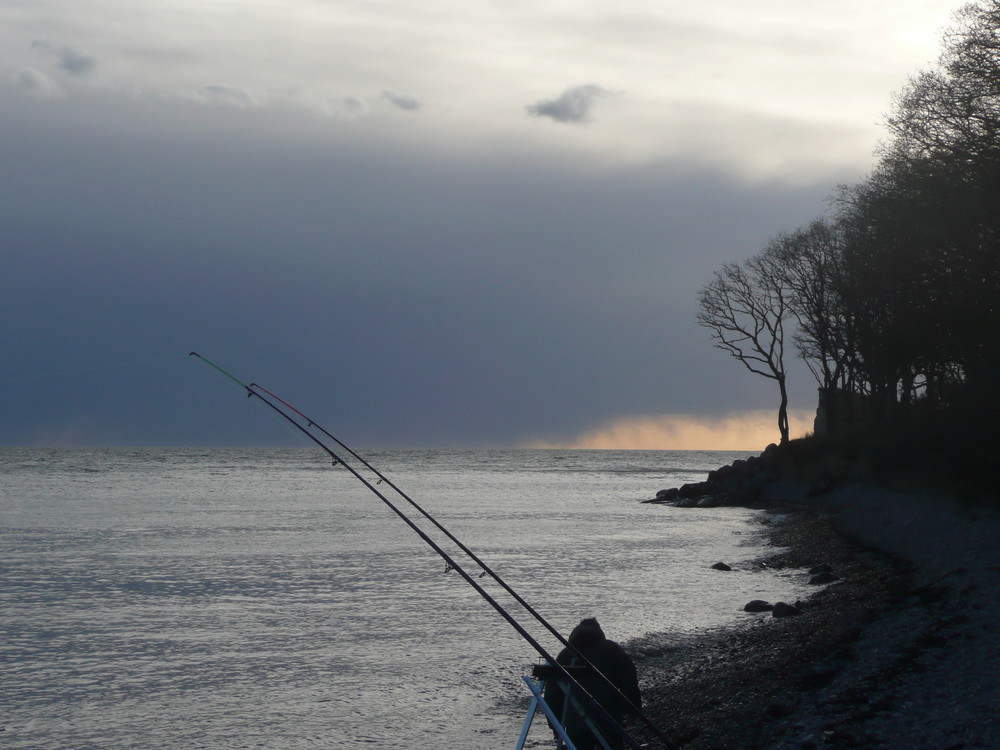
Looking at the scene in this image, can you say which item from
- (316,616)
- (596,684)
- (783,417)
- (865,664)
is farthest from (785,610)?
(783,417)

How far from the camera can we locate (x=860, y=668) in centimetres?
1109

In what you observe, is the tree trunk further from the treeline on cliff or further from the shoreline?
the shoreline

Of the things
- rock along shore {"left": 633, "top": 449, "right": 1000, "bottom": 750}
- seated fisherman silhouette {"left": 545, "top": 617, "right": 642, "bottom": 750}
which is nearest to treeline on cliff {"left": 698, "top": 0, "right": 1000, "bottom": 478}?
rock along shore {"left": 633, "top": 449, "right": 1000, "bottom": 750}

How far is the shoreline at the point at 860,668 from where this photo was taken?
8906 millimetres

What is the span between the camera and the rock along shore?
895cm

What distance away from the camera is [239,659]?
14633mm

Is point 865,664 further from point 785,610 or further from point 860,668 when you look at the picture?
point 785,610

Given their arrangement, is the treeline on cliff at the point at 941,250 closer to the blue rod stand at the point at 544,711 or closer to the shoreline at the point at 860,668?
the shoreline at the point at 860,668

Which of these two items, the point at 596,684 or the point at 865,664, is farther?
the point at 865,664

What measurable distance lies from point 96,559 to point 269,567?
5.28 metres

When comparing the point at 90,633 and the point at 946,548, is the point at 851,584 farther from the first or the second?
the point at 90,633

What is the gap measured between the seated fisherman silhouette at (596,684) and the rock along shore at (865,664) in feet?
7.28

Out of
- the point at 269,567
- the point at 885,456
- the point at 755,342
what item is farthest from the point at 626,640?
the point at 755,342

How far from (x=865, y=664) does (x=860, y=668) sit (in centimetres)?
16
